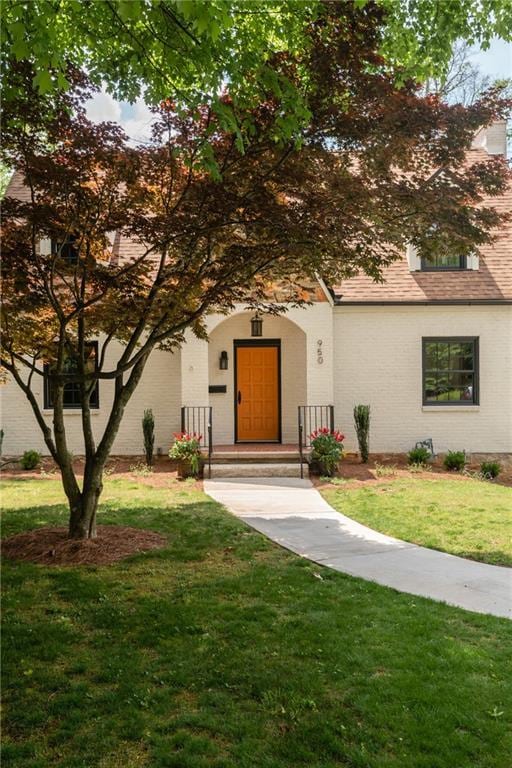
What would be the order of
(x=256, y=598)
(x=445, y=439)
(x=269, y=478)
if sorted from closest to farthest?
(x=256, y=598)
(x=269, y=478)
(x=445, y=439)

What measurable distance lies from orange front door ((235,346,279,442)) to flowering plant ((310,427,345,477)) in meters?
2.55

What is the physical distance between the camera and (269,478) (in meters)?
12.2

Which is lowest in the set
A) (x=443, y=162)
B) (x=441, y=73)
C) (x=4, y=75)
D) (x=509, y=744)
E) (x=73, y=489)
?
(x=509, y=744)

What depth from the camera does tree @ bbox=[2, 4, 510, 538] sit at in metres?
5.53

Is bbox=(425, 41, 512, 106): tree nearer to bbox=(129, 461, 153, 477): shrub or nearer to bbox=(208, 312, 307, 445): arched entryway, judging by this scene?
bbox=(208, 312, 307, 445): arched entryway

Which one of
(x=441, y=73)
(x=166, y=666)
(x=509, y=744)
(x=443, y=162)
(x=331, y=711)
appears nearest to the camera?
(x=509, y=744)

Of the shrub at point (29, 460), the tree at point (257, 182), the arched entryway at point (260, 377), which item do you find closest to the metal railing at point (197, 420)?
the arched entryway at point (260, 377)

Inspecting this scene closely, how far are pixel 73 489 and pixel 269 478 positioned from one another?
5719 mm

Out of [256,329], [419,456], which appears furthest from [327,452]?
[256,329]

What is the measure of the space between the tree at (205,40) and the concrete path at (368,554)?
420 cm

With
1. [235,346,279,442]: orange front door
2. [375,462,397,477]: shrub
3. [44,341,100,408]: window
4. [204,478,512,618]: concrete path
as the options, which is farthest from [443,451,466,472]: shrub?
[44,341,100,408]: window

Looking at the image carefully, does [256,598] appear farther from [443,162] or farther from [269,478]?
[269,478]

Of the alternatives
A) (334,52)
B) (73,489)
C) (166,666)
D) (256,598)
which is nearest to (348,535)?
(256,598)

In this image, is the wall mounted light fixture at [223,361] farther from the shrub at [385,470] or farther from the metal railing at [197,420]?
the shrub at [385,470]
